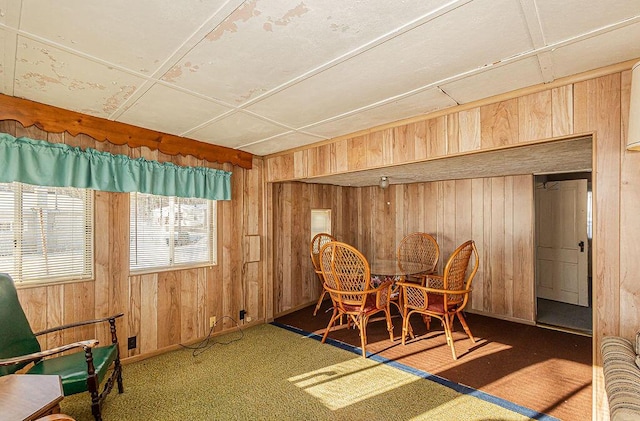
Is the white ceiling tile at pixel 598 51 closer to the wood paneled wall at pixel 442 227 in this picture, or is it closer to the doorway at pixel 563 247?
the wood paneled wall at pixel 442 227

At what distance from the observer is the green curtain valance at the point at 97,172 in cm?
231

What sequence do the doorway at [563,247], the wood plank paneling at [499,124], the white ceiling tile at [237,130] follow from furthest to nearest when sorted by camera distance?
the doorway at [563,247] → the white ceiling tile at [237,130] → the wood plank paneling at [499,124]

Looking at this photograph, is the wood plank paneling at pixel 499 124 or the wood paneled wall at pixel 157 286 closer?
the wood plank paneling at pixel 499 124

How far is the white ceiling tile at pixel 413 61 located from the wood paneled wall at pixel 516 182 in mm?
568

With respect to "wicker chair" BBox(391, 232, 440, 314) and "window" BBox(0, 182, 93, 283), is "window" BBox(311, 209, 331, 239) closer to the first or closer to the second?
"wicker chair" BBox(391, 232, 440, 314)

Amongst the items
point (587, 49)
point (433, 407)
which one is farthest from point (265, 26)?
point (433, 407)

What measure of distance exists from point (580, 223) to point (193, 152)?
571 centimetres

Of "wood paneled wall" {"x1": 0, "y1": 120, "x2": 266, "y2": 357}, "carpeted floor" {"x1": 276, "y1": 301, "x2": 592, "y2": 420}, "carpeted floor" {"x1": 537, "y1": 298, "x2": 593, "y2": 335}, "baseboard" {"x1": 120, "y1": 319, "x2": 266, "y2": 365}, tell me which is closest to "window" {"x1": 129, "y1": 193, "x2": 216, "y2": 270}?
"wood paneled wall" {"x1": 0, "y1": 120, "x2": 266, "y2": 357}

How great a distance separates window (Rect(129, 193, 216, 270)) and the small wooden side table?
159 cm

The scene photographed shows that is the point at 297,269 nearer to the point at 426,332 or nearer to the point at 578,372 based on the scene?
the point at 426,332

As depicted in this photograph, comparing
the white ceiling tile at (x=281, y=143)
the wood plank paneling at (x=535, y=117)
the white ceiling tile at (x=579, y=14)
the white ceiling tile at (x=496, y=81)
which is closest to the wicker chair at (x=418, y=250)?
the white ceiling tile at (x=281, y=143)

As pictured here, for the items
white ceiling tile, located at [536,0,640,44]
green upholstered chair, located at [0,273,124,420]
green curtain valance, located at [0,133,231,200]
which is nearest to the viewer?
white ceiling tile, located at [536,0,640,44]

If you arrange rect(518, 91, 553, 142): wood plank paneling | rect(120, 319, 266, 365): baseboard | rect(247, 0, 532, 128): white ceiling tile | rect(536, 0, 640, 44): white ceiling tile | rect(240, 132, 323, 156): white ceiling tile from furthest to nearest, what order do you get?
rect(240, 132, 323, 156): white ceiling tile → rect(120, 319, 266, 365): baseboard → rect(518, 91, 553, 142): wood plank paneling → rect(247, 0, 532, 128): white ceiling tile → rect(536, 0, 640, 44): white ceiling tile

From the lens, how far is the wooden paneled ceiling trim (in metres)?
2.30
